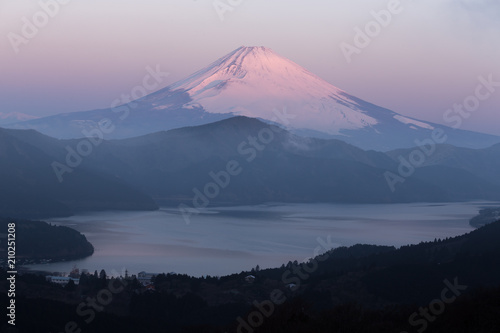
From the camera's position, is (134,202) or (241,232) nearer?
(241,232)

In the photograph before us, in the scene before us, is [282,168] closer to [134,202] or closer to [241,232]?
[134,202]

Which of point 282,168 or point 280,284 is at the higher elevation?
point 282,168

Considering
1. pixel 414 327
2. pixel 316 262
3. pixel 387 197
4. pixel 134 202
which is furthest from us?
pixel 387 197

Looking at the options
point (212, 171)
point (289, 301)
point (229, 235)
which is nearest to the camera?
point (289, 301)

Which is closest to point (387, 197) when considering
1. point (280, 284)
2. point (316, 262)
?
point (316, 262)

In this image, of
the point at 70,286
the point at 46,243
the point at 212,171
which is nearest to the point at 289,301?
the point at 70,286

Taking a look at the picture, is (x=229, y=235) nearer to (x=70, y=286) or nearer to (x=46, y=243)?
(x=46, y=243)

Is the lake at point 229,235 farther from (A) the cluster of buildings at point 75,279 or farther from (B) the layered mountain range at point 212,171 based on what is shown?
(B) the layered mountain range at point 212,171
